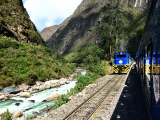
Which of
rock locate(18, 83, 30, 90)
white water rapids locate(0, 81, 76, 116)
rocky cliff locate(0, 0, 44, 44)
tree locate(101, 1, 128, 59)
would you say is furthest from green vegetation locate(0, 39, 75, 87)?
tree locate(101, 1, 128, 59)

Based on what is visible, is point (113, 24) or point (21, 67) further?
point (113, 24)

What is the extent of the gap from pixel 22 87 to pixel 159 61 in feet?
72.0

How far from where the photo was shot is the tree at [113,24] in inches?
1206

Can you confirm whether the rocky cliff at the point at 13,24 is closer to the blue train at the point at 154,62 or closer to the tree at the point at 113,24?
the tree at the point at 113,24

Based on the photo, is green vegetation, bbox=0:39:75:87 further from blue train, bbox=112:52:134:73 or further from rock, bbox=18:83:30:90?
blue train, bbox=112:52:134:73

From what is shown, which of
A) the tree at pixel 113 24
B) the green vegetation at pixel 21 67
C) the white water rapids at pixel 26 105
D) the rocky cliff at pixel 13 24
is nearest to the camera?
the white water rapids at pixel 26 105

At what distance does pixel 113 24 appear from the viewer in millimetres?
32688

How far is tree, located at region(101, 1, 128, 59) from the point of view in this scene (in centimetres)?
3064

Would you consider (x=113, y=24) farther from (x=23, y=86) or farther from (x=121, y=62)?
(x=23, y=86)

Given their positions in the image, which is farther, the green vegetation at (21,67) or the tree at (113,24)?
the tree at (113,24)

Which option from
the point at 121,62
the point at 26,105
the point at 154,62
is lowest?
the point at 26,105

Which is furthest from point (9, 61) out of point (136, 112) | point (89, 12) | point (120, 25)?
point (89, 12)

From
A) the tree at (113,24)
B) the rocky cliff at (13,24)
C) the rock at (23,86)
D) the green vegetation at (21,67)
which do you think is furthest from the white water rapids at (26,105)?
the rocky cliff at (13,24)

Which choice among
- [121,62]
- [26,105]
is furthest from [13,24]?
[121,62]
